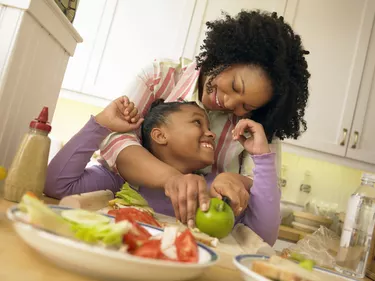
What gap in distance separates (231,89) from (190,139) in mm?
174

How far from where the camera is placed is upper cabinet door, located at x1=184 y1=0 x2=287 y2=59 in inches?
108

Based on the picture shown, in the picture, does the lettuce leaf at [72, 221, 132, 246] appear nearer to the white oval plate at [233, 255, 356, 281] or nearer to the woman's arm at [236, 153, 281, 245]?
the white oval plate at [233, 255, 356, 281]

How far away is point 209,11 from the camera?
9.05 feet

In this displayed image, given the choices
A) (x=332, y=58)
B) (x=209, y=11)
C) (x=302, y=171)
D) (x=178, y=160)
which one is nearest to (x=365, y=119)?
(x=332, y=58)

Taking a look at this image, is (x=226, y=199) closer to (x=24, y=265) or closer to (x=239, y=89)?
(x=239, y=89)

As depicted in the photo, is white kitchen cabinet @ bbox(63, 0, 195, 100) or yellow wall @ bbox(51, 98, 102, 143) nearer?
white kitchen cabinet @ bbox(63, 0, 195, 100)

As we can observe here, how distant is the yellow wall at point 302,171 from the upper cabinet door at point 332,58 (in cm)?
37

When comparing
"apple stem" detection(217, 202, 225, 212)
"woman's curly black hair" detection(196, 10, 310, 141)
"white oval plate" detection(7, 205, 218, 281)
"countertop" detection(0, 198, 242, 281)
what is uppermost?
"woman's curly black hair" detection(196, 10, 310, 141)

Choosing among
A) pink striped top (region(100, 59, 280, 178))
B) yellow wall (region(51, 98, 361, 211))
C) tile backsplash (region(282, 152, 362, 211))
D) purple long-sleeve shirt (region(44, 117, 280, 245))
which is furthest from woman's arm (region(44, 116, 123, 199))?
tile backsplash (region(282, 152, 362, 211))

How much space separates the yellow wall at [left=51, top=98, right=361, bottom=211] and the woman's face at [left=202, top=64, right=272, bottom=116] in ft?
6.60

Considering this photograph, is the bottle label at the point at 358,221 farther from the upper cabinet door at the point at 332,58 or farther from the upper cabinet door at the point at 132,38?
the upper cabinet door at the point at 132,38

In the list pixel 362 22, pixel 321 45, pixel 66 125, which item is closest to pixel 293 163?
pixel 321 45

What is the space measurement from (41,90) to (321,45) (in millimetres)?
2195

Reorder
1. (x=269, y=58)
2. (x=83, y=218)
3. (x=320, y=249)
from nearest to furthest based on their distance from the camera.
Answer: (x=83, y=218), (x=269, y=58), (x=320, y=249)
